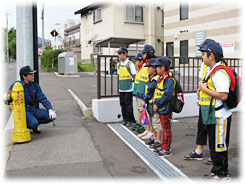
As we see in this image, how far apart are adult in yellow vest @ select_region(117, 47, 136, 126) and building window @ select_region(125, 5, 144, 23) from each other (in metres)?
22.3

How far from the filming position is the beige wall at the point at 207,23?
16906 mm

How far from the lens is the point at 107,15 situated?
91.9 ft

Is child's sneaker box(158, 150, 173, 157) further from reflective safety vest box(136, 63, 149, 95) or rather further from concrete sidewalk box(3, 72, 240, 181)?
reflective safety vest box(136, 63, 149, 95)

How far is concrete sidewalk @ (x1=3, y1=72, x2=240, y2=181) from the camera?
392cm

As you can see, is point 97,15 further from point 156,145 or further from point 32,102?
point 156,145

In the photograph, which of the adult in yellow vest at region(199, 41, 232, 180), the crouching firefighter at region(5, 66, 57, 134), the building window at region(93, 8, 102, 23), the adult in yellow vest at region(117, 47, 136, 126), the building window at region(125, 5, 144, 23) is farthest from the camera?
the building window at region(93, 8, 102, 23)

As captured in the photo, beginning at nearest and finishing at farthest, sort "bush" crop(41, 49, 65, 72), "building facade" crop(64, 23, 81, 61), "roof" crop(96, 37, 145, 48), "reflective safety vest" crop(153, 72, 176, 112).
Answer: "reflective safety vest" crop(153, 72, 176, 112), "roof" crop(96, 37, 145, 48), "bush" crop(41, 49, 65, 72), "building facade" crop(64, 23, 81, 61)

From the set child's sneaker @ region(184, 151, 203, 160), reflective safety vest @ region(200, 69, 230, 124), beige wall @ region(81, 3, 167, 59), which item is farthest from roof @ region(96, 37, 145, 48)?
reflective safety vest @ region(200, 69, 230, 124)

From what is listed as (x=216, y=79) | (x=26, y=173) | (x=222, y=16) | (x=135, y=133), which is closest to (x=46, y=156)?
(x=26, y=173)

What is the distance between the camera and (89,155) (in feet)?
15.1

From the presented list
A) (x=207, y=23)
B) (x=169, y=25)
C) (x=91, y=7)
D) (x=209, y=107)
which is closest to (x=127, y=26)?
(x=91, y=7)

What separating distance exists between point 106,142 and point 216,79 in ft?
8.94

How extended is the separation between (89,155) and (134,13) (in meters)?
25.5

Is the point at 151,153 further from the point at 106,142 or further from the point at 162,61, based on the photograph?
the point at 162,61
